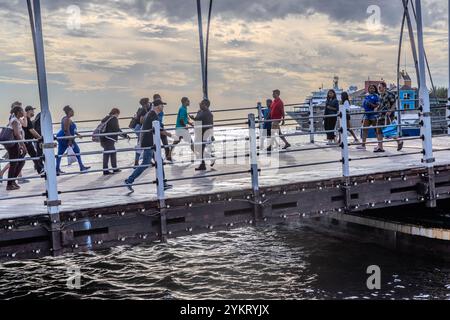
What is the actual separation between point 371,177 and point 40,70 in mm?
6621

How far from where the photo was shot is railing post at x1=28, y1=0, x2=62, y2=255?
24.7 ft

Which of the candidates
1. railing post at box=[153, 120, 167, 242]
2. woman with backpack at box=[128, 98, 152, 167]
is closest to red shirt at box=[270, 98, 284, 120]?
woman with backpack at box=[128, 98, 152, 167]

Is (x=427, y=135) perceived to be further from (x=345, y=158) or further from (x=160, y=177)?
(x=160, y=177)

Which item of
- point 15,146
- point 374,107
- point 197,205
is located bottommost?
point 197,205

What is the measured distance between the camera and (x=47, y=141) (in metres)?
7.98

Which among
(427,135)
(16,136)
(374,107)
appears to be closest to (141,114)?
(16,136)

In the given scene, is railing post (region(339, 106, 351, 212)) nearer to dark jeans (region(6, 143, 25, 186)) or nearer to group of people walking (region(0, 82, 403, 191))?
group of people walking (region(0, 82, 403, 191))

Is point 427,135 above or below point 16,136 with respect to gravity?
below

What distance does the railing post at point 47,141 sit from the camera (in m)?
7.53

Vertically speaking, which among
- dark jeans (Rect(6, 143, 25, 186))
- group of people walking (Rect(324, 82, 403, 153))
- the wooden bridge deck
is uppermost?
group of people walking (Rect(324, 82, 403, 153))

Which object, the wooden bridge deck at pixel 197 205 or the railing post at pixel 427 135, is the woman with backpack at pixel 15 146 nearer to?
the wooden bridge deck at pixel 197 205

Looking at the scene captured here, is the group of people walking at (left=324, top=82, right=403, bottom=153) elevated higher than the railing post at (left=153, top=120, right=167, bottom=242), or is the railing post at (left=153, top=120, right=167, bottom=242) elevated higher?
the group of people walking at (left=324, top=82, right=403, bottom=153)

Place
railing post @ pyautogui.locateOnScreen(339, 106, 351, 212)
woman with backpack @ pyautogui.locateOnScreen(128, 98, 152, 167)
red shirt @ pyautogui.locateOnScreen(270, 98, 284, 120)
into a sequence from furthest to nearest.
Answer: red shirt @ pyautogui.locateOnScreen(270, 98, 284, 120) < woman with backpack @ pyautogui.locateOnScreen(128, 98, 152, 167) < railing post @ pyautogui.locateOnScreen(339, 106, 351, 212)
